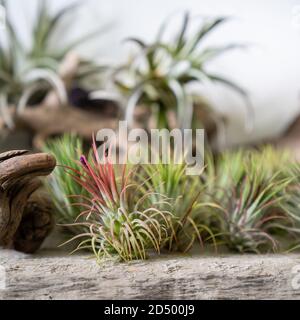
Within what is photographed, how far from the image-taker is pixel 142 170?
2.72 ft

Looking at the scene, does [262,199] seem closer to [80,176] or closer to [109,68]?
[80,176]

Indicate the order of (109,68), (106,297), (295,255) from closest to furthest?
(106,297)
(295,255)
(109,68)

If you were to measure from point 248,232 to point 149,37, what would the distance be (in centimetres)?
84

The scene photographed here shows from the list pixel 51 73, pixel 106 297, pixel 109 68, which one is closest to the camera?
pixel 106 297

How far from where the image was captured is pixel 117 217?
689 millimetres

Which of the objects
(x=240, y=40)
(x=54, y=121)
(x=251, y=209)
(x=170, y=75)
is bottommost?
(x=251, y=209)

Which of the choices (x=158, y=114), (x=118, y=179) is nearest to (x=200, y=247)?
(x=118, y=179)

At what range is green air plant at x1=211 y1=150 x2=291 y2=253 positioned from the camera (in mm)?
788

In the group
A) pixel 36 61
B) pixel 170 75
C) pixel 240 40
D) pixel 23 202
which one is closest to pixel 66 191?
pixel 23 202

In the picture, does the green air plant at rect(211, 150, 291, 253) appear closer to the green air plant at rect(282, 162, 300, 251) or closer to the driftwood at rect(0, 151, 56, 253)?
the green air plant at rect(282, 162, 300, 251)

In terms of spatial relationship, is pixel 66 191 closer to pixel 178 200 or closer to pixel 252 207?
pixel 178 200

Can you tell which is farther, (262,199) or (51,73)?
(51,73)

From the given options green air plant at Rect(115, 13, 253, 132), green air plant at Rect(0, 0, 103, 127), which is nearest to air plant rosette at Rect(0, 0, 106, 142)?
green air plant at Rect(0, 0, 103, 127)

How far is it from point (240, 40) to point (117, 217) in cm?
95
